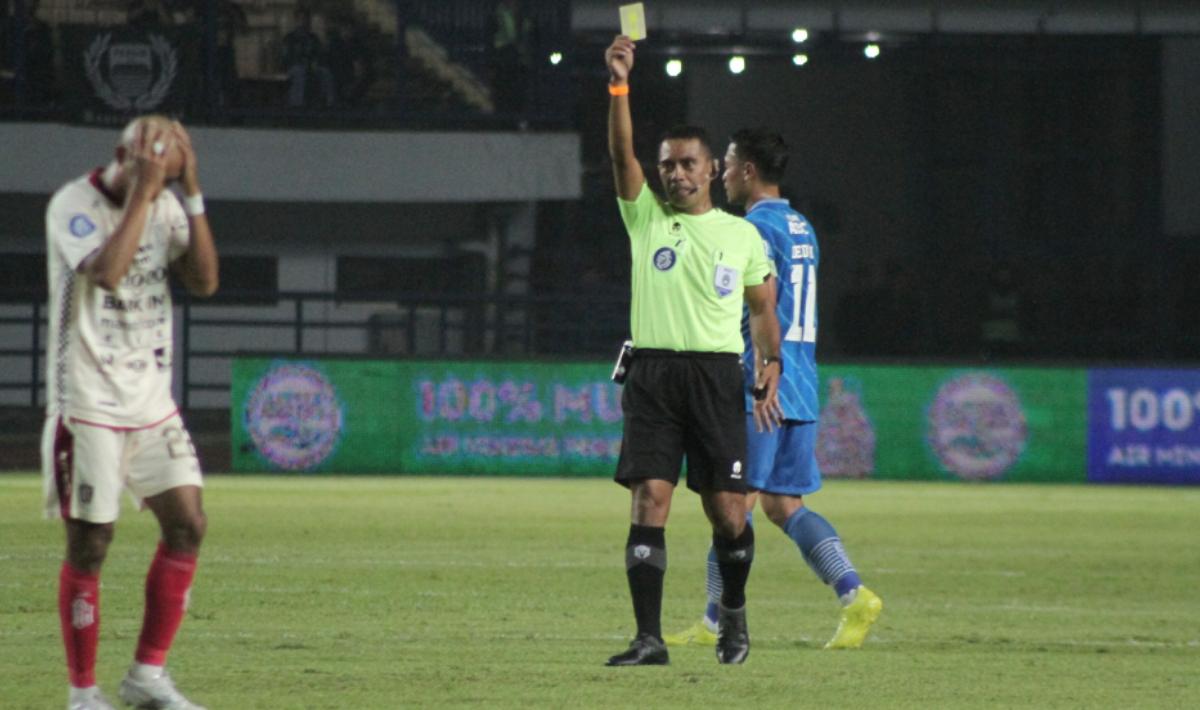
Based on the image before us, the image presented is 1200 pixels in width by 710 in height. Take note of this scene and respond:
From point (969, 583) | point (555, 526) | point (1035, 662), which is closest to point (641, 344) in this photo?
point (1035, 662)

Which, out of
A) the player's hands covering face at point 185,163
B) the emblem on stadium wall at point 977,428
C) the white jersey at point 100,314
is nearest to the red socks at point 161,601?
the white jersey at point 100,314

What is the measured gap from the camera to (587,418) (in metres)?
23.6

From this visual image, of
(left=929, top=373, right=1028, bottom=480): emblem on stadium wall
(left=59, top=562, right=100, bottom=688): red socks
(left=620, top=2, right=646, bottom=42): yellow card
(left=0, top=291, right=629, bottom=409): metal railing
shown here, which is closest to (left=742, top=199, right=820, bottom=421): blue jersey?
(left=620, top=2, right=646, bottom=42): yellow card

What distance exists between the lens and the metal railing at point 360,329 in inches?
1038

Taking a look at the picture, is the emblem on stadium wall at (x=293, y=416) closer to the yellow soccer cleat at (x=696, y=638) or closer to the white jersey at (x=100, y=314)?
the yellow soccer cleat at (x=696, y=638)

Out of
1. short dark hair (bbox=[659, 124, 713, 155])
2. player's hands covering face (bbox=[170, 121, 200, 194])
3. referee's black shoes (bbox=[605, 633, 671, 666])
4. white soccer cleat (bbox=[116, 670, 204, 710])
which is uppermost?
short dark hair (bbox=[659, 124, 713, 155])

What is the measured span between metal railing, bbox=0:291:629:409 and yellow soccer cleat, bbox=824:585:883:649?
14542 mm

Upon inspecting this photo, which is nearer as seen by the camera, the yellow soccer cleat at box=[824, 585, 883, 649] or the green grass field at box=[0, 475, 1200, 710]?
the green grass field at box=[0, 475, 1200, 710]

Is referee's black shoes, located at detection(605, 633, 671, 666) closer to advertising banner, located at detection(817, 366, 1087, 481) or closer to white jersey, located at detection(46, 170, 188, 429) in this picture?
white jersey, located at detection(46, 170, 188, 429)

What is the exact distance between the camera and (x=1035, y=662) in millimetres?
8789

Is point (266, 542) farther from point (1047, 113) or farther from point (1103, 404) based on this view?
point (1047, 113)

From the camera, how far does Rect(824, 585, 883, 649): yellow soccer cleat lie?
361 inches

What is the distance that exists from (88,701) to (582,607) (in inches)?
180

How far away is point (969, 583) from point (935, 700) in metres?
5.56
